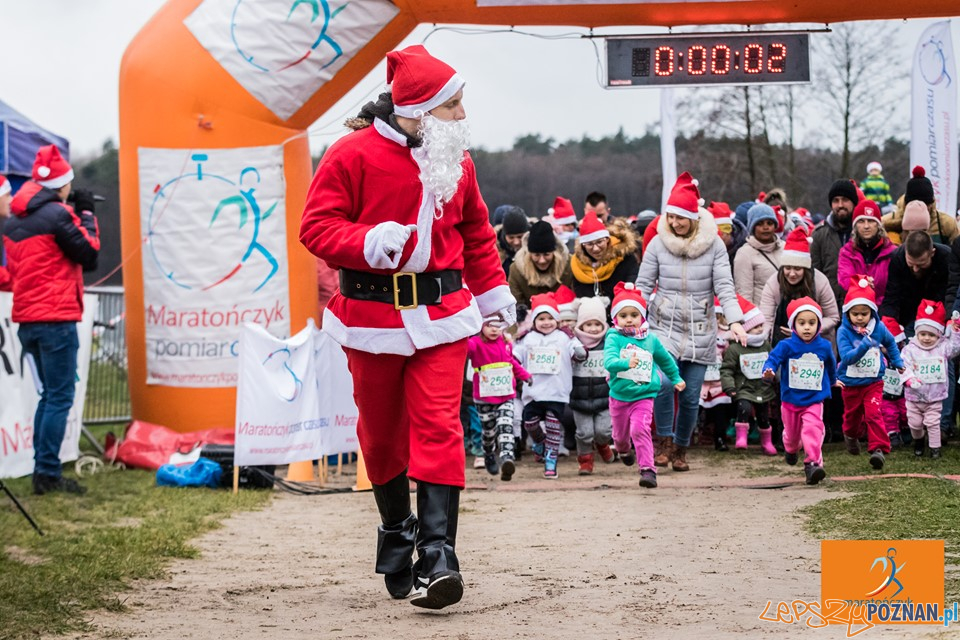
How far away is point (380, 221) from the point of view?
5.73m

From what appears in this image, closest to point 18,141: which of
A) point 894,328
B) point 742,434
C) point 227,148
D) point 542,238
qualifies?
point 227,148

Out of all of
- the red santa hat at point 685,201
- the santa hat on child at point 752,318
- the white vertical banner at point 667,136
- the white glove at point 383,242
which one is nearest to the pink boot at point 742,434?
the santa hat on child at point 752,318

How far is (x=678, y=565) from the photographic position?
6.73 m

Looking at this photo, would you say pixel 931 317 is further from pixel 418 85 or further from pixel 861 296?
pixel 418 85

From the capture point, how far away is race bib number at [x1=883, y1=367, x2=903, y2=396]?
11.2 meters

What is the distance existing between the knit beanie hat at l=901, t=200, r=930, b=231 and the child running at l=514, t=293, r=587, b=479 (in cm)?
311

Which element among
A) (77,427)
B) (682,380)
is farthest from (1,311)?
(682,380)

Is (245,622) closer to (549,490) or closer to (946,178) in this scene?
(549,490)

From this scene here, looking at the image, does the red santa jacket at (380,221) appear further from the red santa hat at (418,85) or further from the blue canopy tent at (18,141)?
the blue canopy tent at (18,141)

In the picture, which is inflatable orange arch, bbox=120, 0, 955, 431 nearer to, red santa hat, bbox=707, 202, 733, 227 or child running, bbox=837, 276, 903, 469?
red santa hat, bbox=707, 202, 733, 227

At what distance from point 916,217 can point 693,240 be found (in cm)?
247

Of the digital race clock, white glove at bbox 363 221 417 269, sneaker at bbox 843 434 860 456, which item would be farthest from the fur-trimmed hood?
white glove at bbox 363 221 417 269

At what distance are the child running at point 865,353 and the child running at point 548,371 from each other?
6.48ft

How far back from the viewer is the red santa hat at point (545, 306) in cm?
1106
